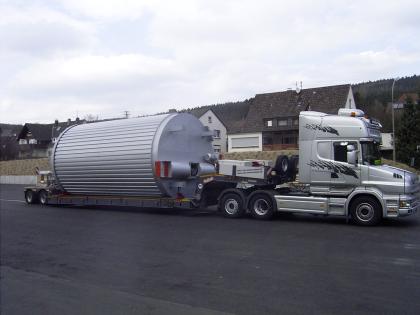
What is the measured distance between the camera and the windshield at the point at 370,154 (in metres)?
13.4

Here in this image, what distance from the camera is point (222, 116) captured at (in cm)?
8631

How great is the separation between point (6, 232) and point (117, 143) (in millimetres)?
5437

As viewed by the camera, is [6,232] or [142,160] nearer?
[6,232]

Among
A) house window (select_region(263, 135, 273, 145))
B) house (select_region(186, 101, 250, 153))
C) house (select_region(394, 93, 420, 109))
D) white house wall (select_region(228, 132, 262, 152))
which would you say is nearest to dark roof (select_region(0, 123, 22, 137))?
house (select_region(186, 101, 250, 153))

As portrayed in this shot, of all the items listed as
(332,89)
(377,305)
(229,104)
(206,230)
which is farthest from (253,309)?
(229,104)

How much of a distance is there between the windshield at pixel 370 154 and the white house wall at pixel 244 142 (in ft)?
159

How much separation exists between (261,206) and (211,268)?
22.5ft

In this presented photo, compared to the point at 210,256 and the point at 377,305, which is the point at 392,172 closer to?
the point at 210,256

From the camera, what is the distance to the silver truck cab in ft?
42.2

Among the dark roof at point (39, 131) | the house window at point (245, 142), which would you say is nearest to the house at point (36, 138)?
the dark roof at point (39, 131)

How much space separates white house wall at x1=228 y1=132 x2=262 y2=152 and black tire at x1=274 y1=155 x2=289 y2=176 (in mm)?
46862

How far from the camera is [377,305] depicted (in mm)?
5938

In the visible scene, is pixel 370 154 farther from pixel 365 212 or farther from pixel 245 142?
pixel 245 142

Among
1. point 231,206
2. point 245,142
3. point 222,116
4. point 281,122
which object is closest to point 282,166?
point 231,206
